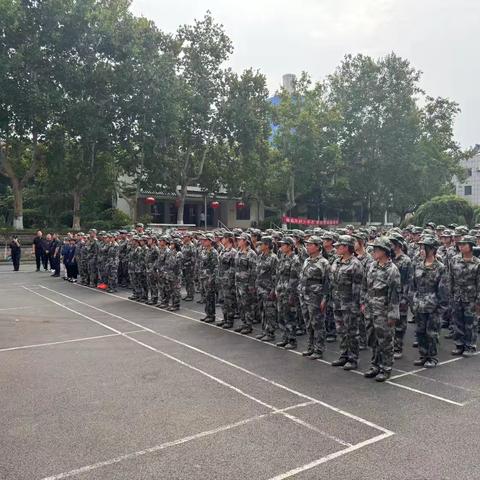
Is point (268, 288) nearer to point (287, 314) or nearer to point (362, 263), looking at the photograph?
point (287, 314)

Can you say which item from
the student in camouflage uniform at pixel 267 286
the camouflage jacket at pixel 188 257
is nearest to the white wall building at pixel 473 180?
the camouflage jacket at pixel 188 257

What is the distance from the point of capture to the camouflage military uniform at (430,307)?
751 centimetres

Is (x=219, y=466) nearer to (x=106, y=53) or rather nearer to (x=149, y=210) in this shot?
(x=106, y=53)

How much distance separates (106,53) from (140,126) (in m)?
4.62

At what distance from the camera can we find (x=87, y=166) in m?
31.5

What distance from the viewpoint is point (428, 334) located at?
755cm

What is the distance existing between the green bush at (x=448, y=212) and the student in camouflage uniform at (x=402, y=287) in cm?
1739

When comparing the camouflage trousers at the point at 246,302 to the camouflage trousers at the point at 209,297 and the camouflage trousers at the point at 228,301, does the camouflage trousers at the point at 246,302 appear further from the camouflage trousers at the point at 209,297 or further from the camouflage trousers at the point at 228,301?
the camouflage trousers at the point at 209,297

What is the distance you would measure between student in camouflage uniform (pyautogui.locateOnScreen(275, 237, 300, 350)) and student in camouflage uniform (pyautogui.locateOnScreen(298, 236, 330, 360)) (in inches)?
20.4

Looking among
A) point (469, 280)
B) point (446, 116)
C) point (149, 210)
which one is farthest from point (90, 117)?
point (446, 116)

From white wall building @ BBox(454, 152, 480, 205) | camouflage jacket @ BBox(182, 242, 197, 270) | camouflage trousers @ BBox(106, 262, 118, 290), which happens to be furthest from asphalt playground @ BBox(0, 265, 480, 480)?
white wall building @ BBox(454, 152, 480, 205)

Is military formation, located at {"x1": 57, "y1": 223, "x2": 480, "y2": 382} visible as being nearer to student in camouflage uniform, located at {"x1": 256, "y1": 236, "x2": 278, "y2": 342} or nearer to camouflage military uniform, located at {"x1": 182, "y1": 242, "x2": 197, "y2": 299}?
student in camouflage uniform, located at {"x1": 256, "y1": 236, "x2": 278, "y2": 342}

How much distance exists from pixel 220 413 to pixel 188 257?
8.94 meters

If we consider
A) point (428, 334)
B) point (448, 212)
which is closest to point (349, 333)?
point (428, 334)
